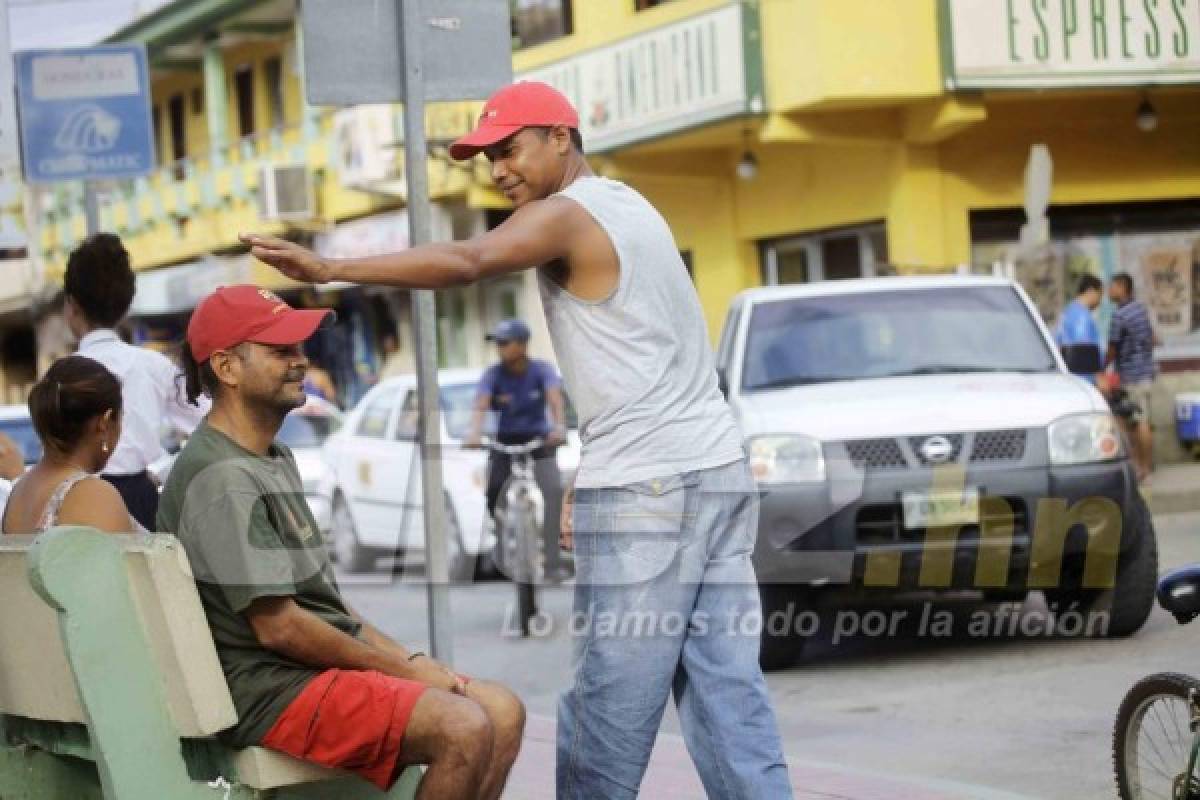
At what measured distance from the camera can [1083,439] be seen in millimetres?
11555

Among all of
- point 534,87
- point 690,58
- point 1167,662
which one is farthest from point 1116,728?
point 690,58

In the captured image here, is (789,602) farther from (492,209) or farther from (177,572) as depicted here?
(492,209)

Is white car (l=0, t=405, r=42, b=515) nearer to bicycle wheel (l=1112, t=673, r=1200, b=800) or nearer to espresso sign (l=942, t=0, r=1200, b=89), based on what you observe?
espresso sign (l=942, t=0, r=1200, b=89)

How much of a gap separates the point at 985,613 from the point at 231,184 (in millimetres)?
32054

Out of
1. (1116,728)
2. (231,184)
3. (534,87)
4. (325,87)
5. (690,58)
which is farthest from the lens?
(231,184)

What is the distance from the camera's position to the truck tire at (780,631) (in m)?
11.5

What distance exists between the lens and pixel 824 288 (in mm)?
13000

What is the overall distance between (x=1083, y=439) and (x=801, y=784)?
4.01 m

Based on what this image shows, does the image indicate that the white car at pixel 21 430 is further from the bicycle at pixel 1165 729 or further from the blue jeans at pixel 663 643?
the blue jeans at pixel 663 643

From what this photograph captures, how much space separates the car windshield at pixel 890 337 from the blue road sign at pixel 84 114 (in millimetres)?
3629

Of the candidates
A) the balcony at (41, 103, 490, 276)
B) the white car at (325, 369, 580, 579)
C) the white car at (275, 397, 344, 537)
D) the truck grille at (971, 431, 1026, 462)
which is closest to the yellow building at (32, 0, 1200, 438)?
the balcony at (41, 103, 490, 276)

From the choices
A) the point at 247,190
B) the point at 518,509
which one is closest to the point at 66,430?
the point at 518,509

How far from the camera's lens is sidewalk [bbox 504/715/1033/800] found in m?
7.75

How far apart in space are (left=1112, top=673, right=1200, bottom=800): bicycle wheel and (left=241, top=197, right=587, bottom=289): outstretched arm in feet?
Answer: 6.47
